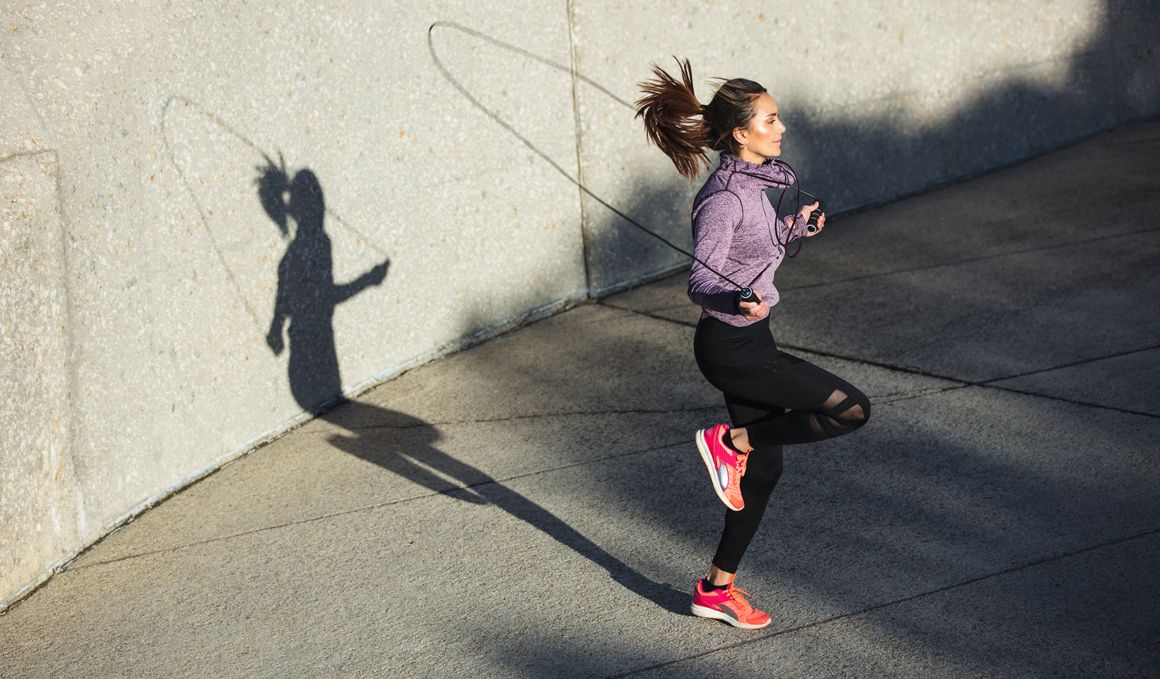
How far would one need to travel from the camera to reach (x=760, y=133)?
3.94 meters

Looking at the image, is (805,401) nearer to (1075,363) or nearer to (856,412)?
(856,412)

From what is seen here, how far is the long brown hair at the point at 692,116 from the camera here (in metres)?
3.95

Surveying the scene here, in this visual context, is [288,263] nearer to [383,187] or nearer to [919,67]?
[383,187]

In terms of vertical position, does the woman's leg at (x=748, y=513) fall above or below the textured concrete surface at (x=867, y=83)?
below

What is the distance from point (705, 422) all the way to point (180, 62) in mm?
2745

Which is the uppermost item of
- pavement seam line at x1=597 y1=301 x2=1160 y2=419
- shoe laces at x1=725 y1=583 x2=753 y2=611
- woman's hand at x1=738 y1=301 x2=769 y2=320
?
woman's hand at x1=738 y1=301 x2=769 y2=320

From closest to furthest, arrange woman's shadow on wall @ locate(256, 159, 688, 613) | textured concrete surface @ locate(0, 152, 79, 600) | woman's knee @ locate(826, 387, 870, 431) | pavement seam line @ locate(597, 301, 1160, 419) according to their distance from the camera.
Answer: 1. woman's knee @ locate(826, 387, 870, 431)
2. textured concrete surface @ locate(0, 152, 79, 600)
3. pavement seam line @ locate(597, 301, 1160, 419)
4. woman's shadow on wall @ locate(256, 159, 688, 613)

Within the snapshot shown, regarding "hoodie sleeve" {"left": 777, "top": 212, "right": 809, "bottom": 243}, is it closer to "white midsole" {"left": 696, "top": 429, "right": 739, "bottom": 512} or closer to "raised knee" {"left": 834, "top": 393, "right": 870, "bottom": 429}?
"raised knee" {"left": 834, "top": 393, "right": 870, "bottom": 429}

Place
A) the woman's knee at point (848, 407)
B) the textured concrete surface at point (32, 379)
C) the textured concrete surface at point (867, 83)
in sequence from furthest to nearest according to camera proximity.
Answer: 1. the textured concrete surface at point (867, 83)
2. the textured concrete surface at point (32, 379)
3. the woman's knee at point (848, 407)

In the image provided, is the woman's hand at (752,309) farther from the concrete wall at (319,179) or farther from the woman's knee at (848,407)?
the concrete wall at (319,179)

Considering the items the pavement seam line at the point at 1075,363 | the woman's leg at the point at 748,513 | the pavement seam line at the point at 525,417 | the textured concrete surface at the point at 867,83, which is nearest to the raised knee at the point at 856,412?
the woman's leg at the point at 748,513

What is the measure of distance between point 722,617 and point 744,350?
0.85 m

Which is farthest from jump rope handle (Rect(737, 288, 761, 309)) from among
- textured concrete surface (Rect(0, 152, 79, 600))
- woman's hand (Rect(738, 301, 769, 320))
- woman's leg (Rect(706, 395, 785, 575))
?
textured concrete surface (Rect(0, 152, 79, 600))

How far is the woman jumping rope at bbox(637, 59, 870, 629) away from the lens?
389 centimetres
